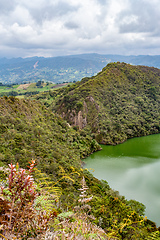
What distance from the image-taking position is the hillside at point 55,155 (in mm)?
9789

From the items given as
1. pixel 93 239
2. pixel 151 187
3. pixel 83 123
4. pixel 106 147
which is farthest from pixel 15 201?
pixel 83 123

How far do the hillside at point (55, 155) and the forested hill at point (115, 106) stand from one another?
25.1 feet

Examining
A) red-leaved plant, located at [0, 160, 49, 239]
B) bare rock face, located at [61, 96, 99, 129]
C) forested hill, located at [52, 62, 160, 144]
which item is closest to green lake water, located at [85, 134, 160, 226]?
forested hill, located at [52, 62, 160, 144]

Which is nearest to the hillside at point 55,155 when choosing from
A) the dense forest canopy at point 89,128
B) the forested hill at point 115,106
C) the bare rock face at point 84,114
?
the dense forest canopy at point 89,128

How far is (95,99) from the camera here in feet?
123

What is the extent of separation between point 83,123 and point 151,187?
64.6 feet

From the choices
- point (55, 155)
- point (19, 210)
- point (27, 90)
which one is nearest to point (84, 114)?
point (55, 155)

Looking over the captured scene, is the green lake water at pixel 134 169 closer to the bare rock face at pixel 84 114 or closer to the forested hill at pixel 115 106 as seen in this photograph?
the forested hill at pixel 115 106

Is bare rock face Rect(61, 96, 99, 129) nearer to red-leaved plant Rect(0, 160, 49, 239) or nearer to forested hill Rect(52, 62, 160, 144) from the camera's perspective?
forested hill Rect(52, 62, 160, 144)

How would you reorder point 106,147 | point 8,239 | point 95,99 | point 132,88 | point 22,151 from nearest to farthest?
1. point 8,239
2. point 22,151
3. point 106,147
4. point 95,99
5. point 132,88

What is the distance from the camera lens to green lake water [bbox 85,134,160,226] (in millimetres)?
16047

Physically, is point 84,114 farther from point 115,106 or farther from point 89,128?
point 115,106

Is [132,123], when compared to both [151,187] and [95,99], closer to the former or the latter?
[95,99]

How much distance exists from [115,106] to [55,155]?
2443 cm
